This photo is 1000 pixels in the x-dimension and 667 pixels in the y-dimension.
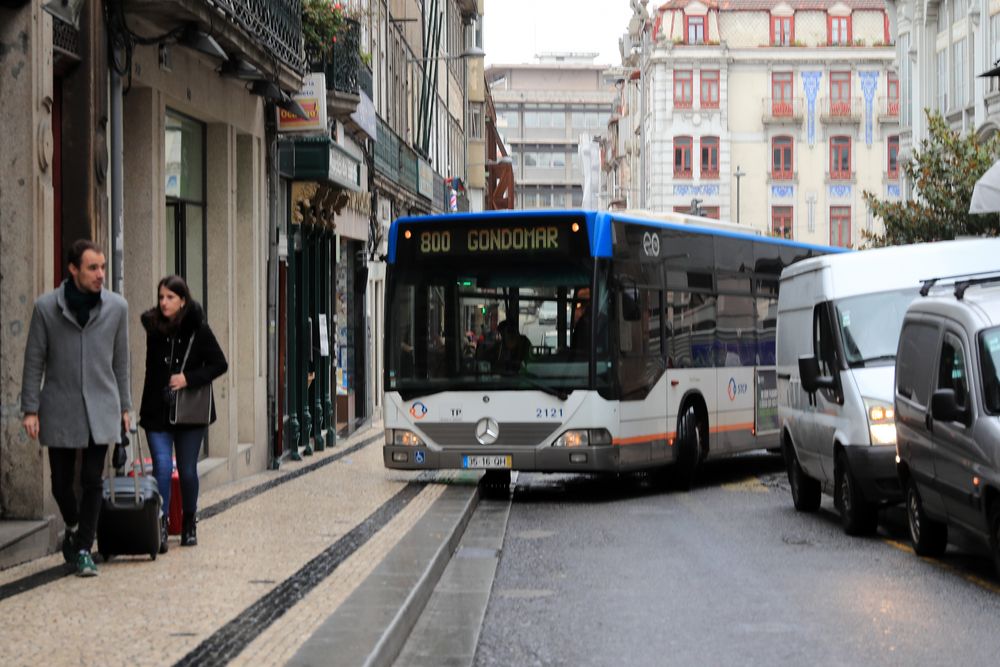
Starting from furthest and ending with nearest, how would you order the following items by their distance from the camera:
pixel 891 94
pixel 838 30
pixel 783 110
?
pixel 838 30 → pixel 891 94 → pixel 783 110

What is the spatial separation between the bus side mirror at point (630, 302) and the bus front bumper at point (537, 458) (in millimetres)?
1375

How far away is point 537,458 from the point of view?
681 inches

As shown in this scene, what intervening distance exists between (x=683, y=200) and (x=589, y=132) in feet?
256

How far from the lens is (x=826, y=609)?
9.93 m

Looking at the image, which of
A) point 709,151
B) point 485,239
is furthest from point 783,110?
point 485,239

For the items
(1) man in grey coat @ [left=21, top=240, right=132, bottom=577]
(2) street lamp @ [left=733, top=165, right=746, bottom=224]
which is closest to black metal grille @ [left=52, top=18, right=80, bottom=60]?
(1) man in grey coat @ [left=21, top=240, right=132, bottom=577]

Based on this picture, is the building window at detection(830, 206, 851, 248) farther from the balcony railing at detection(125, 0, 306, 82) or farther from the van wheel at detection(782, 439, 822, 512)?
the van wheel at detection(782, 439, 822, 512)

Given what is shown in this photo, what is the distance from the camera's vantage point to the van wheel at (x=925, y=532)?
39.9 feet

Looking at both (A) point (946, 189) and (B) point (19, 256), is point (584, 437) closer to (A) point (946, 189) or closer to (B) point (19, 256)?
(B) point (19, 256)

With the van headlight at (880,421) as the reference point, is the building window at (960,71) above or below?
above

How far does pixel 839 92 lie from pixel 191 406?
8481cm

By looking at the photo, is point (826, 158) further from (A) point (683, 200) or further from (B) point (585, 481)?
(B) point (585, 481)

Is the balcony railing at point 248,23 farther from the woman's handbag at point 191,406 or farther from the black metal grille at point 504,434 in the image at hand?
the black metal grille at point 504,434

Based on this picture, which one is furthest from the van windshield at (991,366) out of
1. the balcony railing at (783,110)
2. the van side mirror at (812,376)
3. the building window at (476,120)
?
the balcony railing at (783,110)
